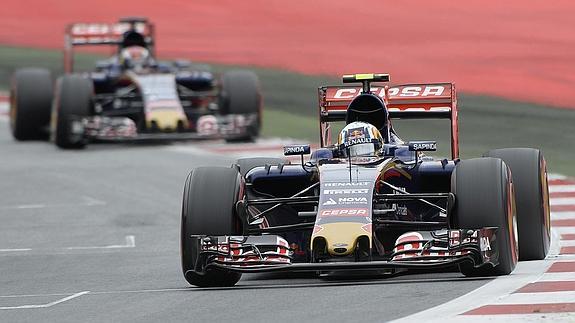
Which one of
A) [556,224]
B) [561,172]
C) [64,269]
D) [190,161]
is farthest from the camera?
[190,161]

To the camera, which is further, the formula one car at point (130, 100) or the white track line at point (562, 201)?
the formula one car at point (130, 100)

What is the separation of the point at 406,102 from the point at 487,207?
3.17 m

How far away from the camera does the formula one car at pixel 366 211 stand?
1305 cm

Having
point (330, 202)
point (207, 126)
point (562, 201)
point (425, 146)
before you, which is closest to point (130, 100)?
point (207, 126)

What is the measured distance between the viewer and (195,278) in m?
13.6

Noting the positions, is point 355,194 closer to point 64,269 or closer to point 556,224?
point 64,269

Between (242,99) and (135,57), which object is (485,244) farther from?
(135,57)

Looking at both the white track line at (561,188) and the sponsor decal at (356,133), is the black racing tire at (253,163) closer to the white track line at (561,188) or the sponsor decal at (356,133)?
the sponsor decal at (356,133)

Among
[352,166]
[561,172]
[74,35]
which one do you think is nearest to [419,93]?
[352,166]

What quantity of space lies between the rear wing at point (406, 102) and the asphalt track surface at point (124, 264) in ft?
6.93

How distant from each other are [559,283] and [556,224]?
5.10 m

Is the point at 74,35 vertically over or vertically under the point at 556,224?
over

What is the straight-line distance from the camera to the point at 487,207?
13.2 meters

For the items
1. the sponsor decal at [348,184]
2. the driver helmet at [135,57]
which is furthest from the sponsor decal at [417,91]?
the driver helmet at [135,57]
